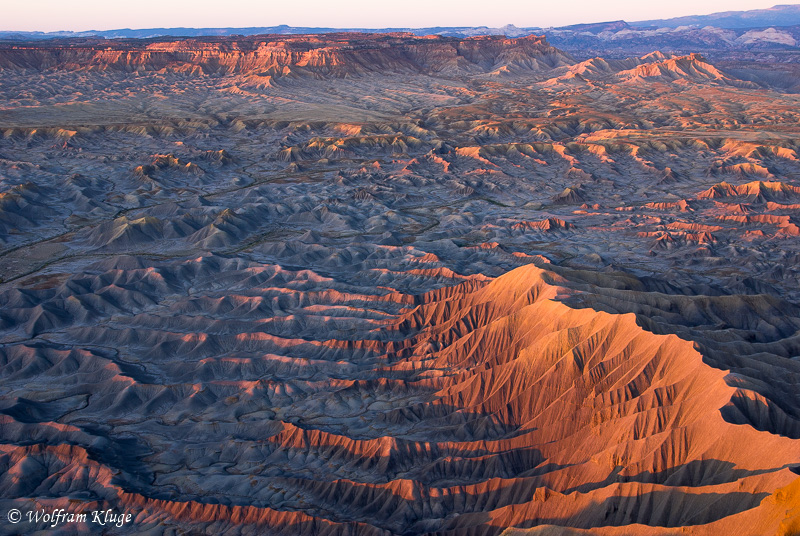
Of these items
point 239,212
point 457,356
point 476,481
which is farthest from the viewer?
point 239,212

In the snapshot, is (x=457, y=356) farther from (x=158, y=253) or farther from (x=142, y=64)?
(x=142, y=64)

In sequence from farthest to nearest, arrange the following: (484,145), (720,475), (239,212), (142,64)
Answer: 1. (142,64)
2. (484,145)
3. (239,212)
4. (720,475)

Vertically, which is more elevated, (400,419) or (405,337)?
(405,337)

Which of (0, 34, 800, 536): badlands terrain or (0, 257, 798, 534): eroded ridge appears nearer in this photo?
(0, 257, 798, 534): eroded ridge

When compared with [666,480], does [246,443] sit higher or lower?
lower

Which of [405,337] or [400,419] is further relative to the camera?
[405,337]

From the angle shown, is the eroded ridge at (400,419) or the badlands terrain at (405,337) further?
the badlands terrain at (405,337)

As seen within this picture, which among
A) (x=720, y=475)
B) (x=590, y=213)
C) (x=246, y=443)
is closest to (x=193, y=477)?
(x=246, y=443)

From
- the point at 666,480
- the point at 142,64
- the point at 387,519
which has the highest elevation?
the point at 142,64
